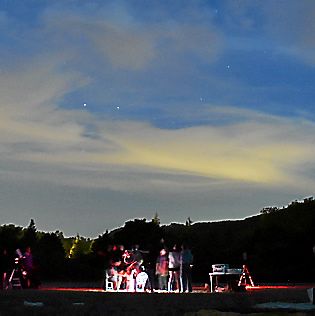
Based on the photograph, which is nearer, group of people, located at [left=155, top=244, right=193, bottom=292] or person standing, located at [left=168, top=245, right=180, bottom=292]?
group of people, located at [left=155, top=244, right=193, bottom=292]

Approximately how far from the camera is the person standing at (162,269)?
23469 mm

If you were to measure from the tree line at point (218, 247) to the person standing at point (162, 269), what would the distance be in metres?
9.39

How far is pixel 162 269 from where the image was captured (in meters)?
23.6

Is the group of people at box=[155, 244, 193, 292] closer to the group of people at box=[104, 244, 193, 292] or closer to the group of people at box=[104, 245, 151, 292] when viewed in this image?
the group of people at box=[104, 244, 193, 292]

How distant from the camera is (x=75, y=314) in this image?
42.9ft

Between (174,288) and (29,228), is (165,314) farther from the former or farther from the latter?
(29,228)

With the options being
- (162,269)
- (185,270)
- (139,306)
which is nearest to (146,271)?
(162,269)

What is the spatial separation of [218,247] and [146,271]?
24038mm

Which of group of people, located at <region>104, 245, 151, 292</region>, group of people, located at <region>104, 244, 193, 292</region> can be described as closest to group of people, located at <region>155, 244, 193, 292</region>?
group of people, located at <region>104, 244, 193, 292</region>

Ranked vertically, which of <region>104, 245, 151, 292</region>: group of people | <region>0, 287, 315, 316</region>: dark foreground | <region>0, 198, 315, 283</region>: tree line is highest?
<region>0, 198, 315, 283</region>: tree line

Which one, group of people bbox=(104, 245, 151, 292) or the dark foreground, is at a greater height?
group of people bbox=(104, 245, 151, 292)

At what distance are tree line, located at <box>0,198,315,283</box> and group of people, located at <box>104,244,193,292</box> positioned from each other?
389 inches

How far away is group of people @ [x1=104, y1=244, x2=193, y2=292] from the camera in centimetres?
2245

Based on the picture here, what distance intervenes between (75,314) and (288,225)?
3415 centimetres
